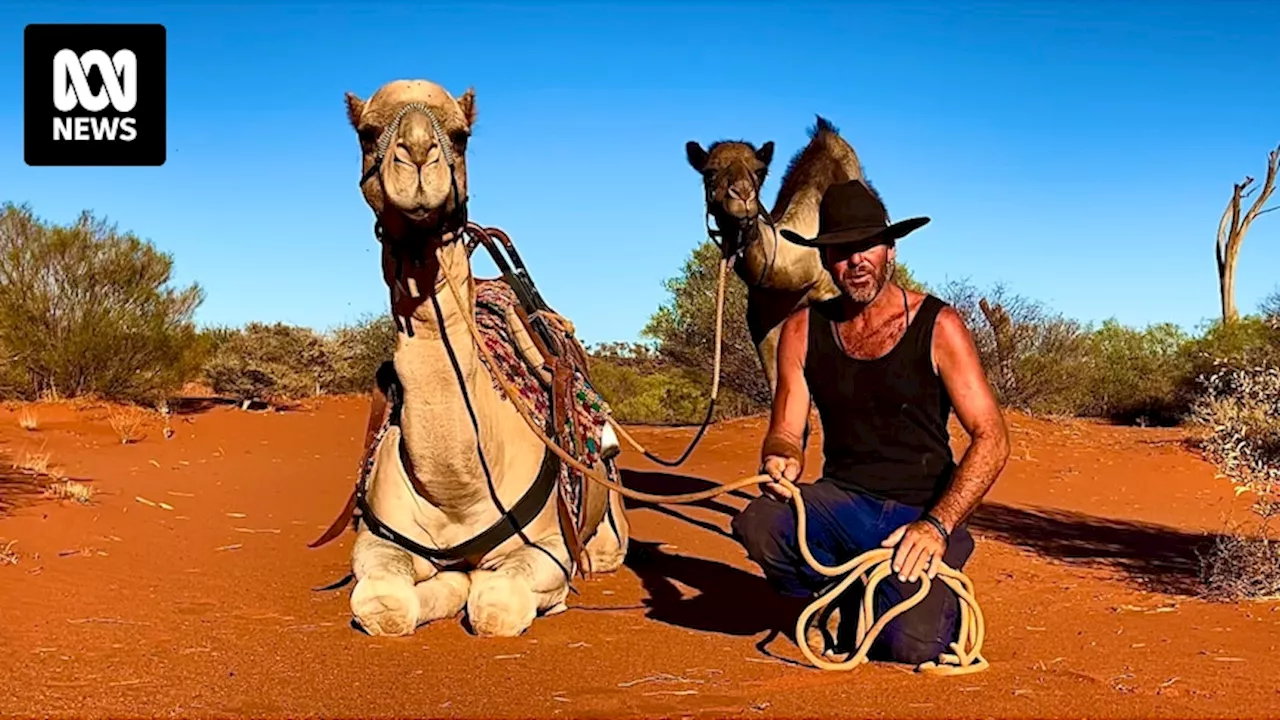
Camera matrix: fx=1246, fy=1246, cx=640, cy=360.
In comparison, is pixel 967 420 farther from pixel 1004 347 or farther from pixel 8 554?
pixel 1004 347

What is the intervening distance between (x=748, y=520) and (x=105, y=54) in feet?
23.9

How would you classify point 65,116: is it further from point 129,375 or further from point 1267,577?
point 129,375

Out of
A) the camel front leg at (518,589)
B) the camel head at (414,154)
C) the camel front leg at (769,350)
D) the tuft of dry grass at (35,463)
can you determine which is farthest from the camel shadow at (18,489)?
the camel front leg at (769,350)

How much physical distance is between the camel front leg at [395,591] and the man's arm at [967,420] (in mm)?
2289

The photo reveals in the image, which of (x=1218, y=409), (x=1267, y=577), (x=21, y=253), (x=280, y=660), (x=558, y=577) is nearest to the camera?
(x=280, y=660)

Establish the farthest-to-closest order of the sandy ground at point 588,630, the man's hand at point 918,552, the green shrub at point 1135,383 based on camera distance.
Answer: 1. the green shrub at point 1135,383
2. the man's hand at point 918,552
3. the sandy ground at point 588,630

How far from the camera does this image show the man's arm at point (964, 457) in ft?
14.7

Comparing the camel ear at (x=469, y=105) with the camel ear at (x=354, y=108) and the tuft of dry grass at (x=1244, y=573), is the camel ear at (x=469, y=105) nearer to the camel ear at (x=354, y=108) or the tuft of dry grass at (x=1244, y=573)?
the camel ear at (x=354, y=108)

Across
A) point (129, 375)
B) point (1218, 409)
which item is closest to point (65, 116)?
point (1218, 409)

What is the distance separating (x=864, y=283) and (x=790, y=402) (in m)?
0.59

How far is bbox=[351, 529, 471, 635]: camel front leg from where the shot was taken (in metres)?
5.32

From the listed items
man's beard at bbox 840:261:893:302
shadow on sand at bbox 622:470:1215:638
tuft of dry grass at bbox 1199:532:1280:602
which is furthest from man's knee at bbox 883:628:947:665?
tuft of dry grass at bbox 1199:532:1280:602

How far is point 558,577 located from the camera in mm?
5879

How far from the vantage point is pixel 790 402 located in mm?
5191
